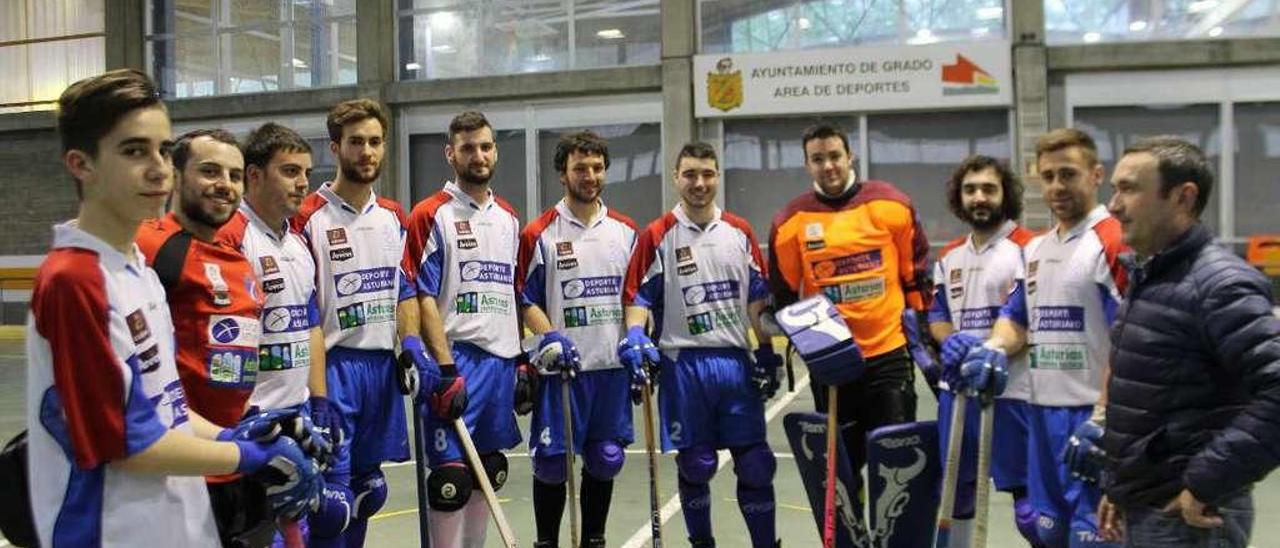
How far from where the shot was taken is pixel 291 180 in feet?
10.7

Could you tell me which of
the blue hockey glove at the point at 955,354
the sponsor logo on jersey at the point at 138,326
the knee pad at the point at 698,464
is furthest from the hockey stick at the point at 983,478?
the sponsor logo on jersey at the point at 138,326

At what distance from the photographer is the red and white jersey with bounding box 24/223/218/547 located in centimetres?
171

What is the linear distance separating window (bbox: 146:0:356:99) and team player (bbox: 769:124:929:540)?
11.4 m

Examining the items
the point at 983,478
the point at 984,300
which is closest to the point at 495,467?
the point at 983,478

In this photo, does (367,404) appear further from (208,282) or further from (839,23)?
(839,23)

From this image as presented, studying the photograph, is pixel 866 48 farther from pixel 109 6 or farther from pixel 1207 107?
pixel 109 6

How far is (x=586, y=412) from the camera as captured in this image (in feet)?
14.0

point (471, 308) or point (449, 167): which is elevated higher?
point (449, 167)

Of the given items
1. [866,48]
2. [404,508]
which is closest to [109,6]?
[866,48]

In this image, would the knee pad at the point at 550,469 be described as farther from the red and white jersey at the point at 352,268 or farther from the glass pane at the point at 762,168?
the glass pane at the point at 762,168

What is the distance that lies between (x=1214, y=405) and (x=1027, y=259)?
1491mm

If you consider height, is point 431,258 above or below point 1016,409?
above

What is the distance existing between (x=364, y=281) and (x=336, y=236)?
0.18 m

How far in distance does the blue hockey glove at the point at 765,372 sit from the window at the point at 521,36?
9.11 metres
